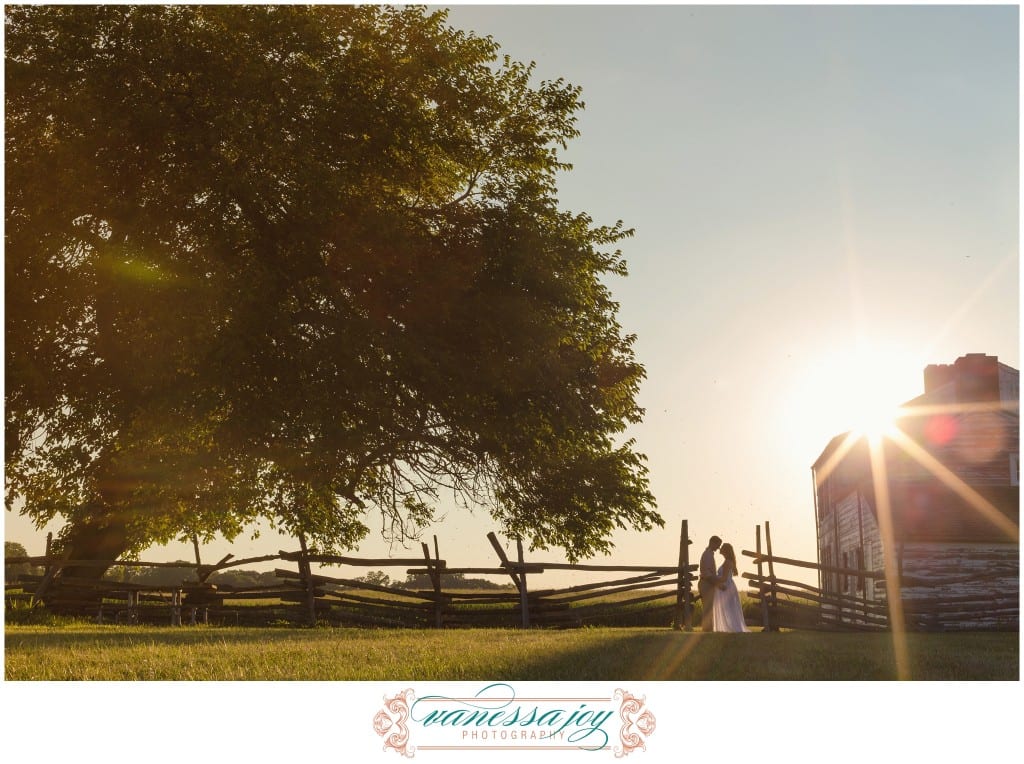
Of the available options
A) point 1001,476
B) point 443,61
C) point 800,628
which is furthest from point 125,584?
point 1001,476

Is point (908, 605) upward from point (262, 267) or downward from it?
A: downward

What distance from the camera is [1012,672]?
10008 mm

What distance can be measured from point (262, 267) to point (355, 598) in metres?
9.69

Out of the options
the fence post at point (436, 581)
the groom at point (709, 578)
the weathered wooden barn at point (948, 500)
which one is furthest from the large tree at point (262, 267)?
the weathered wooden barn at point (948, 500)

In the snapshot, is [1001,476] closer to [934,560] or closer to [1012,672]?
[934,560]

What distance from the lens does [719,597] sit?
59.6ft

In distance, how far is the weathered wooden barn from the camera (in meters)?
26.3
